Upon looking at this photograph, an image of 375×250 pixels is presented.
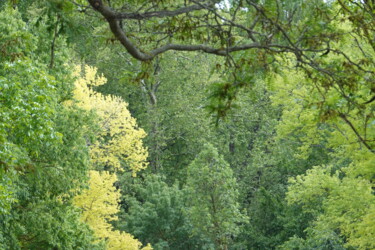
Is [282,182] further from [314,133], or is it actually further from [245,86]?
[245,86]

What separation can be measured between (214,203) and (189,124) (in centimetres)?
899

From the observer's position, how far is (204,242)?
82.5ft

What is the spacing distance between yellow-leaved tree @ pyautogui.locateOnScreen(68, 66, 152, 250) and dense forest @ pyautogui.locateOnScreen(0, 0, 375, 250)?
0.07 m

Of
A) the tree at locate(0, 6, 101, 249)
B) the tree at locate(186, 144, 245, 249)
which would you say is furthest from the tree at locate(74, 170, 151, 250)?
the tree at locate(0, 6, 101, 249)

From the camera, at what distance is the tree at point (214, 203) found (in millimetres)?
22938

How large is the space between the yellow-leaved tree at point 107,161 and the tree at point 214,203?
2092 millimetres

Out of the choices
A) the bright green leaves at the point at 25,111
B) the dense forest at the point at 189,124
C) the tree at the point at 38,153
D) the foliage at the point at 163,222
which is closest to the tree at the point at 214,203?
the dense forest at the point at 189,124

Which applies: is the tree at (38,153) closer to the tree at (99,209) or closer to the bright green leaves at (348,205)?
the tree at (99,209)

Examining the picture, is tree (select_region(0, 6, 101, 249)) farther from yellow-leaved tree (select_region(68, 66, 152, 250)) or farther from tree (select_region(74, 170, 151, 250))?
yellow-leaved tree (select_region(68, 66, 152, 250))

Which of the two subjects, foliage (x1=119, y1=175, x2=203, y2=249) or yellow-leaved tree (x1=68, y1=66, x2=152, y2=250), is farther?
foliage (x1=119, y1=175, x2=203, y2=249)

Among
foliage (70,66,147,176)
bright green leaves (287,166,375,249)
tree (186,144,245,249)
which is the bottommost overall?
bright green leaves (287,166,375,249)

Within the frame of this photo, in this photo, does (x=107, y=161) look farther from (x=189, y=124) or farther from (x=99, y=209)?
(x=99, y=209)

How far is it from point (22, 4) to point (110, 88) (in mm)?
9298

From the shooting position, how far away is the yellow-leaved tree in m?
22.4
